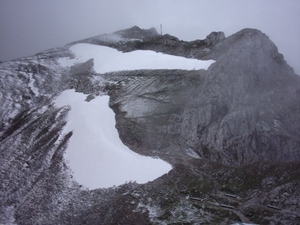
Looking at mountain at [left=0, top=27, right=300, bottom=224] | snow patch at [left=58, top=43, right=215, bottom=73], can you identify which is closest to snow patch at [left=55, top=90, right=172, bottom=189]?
mountain at [left=0, top=27, right=300, bottom=224]

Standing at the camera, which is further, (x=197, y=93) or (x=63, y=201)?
(x=197, y=93)

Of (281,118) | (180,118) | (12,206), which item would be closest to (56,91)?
(180,118)

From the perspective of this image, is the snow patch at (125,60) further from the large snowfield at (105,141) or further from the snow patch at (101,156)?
the snow patch at (101,156)

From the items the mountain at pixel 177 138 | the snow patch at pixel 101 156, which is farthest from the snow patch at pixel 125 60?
the snow patch at pixel 101 156

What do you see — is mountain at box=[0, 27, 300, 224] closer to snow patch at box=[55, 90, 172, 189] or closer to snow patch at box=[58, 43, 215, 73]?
snow patch at box=[55, 90, 172, 189]

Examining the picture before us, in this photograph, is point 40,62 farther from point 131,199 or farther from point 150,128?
point 131,199

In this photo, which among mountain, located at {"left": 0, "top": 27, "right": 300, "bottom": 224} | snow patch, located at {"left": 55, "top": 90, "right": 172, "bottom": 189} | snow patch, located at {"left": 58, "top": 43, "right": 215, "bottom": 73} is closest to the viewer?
mountain, located at {"left": 0, "top": 27, "right": 300, "bottom": 224}

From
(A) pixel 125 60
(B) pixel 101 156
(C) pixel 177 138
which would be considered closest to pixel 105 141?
(B) pixel 101 156
